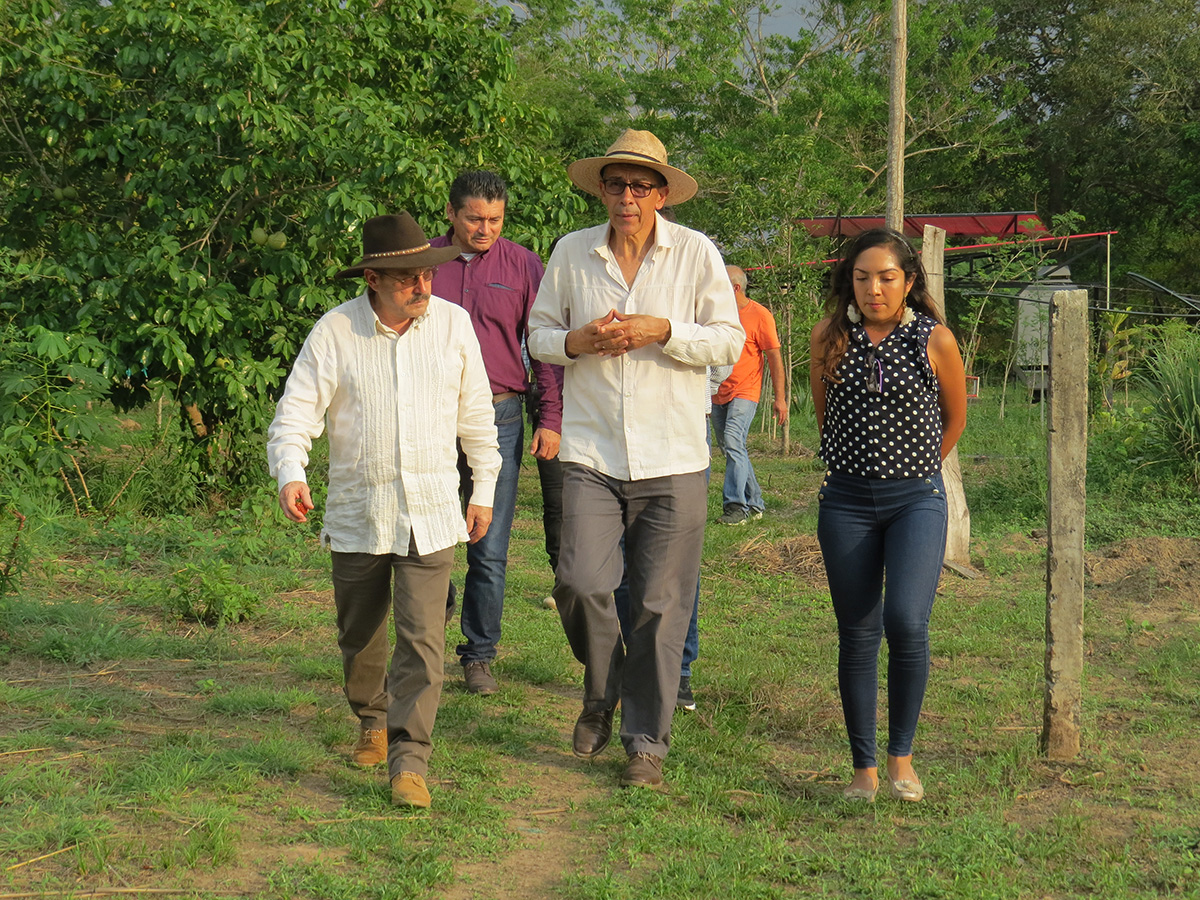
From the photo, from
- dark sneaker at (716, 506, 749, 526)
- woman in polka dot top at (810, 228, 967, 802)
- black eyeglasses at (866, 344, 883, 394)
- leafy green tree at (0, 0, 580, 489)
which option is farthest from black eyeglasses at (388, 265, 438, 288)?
dark sneaker at (716, 506, 749, 526)

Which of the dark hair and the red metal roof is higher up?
the red metal roof

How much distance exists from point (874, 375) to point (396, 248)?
5.38 feet

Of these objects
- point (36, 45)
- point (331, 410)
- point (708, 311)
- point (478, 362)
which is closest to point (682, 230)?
point (708, 311)

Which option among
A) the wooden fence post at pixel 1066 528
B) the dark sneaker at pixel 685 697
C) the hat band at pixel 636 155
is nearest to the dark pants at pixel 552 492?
the dark sneaker at pixel 685 697

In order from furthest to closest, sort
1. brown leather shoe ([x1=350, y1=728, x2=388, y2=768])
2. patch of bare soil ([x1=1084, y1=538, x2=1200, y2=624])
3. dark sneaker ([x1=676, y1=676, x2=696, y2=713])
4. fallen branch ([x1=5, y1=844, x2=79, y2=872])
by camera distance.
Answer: patch of bare soil ([x1=1084, y1=538, x2=1200, y2=624]), dark sneaker ([x1=676, y1=676, x2=696, y2=713]), brown leather shoe ([x1=350, y1=728, x2=388, y2=768]), fallen branch ([x1=5, y1=844, x2=79, y2=872])

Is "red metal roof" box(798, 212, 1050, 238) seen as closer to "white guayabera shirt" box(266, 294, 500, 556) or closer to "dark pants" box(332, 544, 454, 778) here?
"white guayabera shirt" box(266, 294, 500, 556)

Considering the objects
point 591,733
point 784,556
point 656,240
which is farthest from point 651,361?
point 784,556

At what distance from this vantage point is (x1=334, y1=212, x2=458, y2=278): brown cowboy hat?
4.10 metres

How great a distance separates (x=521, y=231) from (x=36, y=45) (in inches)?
141

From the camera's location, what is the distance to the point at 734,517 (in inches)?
394

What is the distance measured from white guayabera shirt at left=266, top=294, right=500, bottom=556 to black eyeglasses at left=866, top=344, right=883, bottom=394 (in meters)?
1.44

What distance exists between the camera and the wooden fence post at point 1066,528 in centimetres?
457

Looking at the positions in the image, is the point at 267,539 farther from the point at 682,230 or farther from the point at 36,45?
the point at 682,230

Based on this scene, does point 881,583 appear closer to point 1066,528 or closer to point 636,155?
point 1066,528
